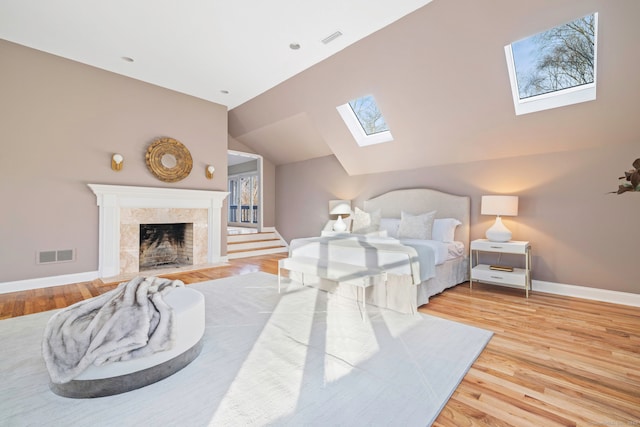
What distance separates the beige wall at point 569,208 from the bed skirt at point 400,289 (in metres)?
1.13

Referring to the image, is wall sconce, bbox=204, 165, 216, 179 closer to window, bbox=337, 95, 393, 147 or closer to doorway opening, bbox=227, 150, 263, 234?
window, bbox=337, 95, 393, 147

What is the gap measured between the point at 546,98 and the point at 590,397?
3.27 metres

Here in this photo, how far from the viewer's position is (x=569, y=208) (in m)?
3.62

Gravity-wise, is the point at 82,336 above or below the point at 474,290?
above

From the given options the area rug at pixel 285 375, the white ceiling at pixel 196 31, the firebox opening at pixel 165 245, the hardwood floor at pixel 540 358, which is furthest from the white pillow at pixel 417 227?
the firebox opening at pixel 165 245

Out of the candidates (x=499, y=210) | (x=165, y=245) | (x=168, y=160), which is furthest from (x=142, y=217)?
(x=499, y=210)

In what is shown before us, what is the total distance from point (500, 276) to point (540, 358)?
1743mm

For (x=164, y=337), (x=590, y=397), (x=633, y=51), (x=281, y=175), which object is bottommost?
(x=590, y=397)

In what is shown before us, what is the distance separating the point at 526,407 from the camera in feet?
5.09

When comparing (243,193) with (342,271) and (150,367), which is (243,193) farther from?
(150,367)

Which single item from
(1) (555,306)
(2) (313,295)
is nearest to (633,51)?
(1) (555,306)

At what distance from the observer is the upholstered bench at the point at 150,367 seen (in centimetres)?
161

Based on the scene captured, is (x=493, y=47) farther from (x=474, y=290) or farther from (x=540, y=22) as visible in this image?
(x=474, y=290)

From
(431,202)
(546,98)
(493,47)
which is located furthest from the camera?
(431,202)
